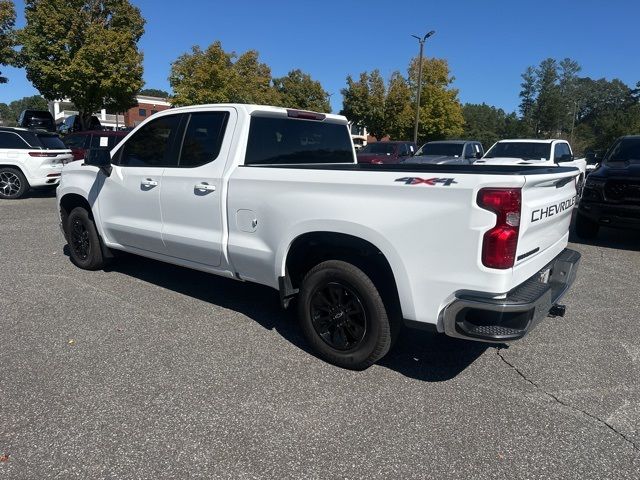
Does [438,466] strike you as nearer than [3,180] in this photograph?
Yes

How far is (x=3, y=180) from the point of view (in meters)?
11.9

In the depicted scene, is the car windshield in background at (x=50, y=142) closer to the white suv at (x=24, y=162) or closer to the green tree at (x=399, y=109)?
the white suv at (x=24, y=162)

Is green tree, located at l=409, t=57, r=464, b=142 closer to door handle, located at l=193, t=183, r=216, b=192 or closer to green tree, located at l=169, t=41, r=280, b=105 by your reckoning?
green tree, located at l=169, t=41, r=280, b=105

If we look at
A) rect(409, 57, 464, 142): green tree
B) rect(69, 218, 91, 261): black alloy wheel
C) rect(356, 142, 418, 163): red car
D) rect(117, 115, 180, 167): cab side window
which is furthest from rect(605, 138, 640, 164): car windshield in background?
rect(409, 57, 464, 142): green tree

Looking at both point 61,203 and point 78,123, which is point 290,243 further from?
point 78,123

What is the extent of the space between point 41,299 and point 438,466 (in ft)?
13.7

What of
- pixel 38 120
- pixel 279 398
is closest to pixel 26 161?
pixel 279 398

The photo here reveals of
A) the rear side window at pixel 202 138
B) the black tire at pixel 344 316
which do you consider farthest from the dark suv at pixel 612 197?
the rear side window at pixel 202 138

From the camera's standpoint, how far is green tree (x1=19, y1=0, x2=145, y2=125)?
23.1 metres

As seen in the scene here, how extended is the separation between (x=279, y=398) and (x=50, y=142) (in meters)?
11.9

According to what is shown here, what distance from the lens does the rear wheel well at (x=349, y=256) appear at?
327 cm

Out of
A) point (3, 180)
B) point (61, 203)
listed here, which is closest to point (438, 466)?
point (61, 203)

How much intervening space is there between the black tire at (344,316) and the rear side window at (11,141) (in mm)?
11223

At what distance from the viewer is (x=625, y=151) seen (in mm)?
8672
